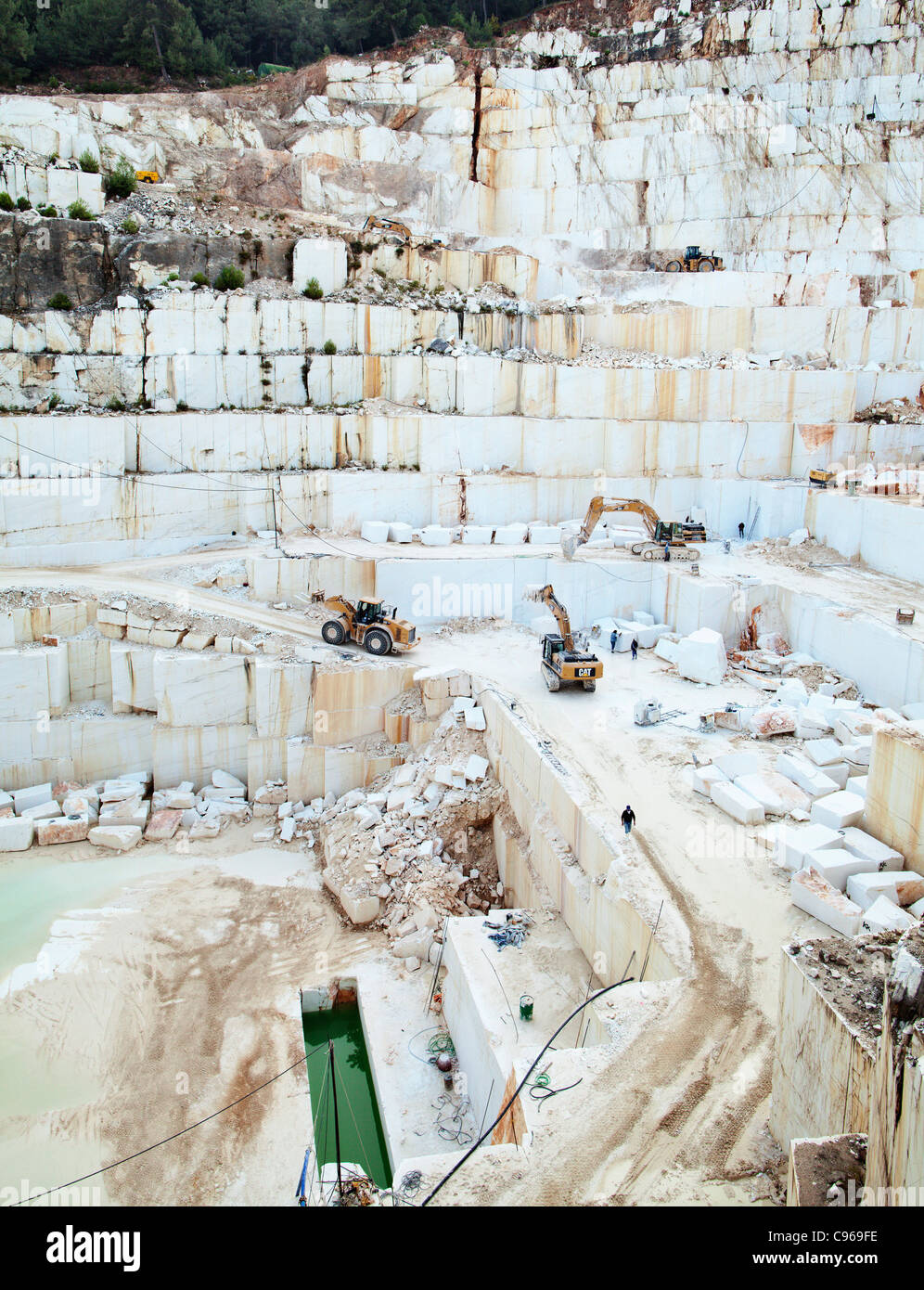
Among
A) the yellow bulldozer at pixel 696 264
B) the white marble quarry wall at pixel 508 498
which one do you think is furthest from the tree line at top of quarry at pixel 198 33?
Answer: the white marble quarry wall at pixel 508 498

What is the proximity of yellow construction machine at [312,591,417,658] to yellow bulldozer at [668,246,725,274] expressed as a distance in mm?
20593

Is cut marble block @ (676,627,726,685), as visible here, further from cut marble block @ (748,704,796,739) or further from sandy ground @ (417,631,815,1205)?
sandy ground @ (417,631,815,1205)

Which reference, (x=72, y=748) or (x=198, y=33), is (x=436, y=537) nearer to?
(x=72, y=748)

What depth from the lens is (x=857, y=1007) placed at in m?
6.26

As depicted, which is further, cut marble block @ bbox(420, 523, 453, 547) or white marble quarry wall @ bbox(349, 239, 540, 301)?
white marble quarry wall @ bbox(349, 239, 540, 301)

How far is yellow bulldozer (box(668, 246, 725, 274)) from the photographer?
32.3 meters

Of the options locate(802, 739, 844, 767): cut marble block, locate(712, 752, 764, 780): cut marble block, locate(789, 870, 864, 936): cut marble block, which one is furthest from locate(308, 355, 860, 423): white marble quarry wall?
locate(789, 870, 864, 936): cut marble block

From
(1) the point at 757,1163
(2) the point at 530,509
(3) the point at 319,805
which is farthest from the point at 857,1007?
(2) the point at 530,509

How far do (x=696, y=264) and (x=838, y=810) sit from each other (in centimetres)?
2620

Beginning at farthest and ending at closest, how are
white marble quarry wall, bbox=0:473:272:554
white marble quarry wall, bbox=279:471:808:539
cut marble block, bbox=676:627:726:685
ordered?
white marble quarry wall, bbox=279:471:808:539 < white marble quarry wall, bbox=0:473:272:554 < cut marble block, bbox=676:627:726:685

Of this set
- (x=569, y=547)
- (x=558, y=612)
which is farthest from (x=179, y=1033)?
(x=569, y=547)

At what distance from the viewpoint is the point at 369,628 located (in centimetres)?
1875

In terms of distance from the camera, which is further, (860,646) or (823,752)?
(860,646)

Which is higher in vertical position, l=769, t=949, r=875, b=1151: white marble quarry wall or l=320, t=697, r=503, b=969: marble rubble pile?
l=769, t=949, r=875, b=1151: white marble quarry wall
